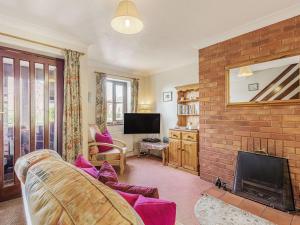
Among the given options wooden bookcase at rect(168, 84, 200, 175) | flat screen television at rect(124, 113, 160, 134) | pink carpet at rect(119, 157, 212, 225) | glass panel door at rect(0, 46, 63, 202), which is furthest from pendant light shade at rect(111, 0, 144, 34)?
flat screen television at rect(124, 113, 160, 134)

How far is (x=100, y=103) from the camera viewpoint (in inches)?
174

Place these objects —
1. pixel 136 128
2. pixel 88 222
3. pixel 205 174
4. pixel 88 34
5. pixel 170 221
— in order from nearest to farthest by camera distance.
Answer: pixel 88 222, pixel 170 221, pixel 88 34, pixel 205 174, pixel 136 128

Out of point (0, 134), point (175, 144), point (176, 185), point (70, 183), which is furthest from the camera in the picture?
point (175, 144)

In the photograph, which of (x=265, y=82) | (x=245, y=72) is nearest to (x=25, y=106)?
(x=245, y=72)

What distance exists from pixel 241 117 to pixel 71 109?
2741mm

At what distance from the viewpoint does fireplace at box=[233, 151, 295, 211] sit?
2.24 m

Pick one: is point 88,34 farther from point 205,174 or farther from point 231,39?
point 205,174

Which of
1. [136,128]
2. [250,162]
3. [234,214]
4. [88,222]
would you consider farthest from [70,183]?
[136,128]

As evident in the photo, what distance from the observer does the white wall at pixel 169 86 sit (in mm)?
4418

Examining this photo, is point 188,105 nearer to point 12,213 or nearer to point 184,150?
point 184,150

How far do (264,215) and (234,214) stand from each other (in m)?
0.35

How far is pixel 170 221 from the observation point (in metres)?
0.85

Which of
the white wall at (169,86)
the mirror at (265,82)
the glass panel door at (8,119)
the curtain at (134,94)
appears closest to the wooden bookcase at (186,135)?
the white wall at (169,86)

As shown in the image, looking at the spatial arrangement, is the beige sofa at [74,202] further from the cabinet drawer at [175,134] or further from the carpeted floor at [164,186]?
the cabinet drawer at [175,134]
